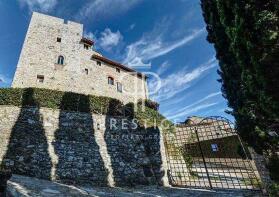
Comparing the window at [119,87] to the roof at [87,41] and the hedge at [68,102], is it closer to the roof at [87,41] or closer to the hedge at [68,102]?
the roof at [87,41]

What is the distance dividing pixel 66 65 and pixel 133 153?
643 inches

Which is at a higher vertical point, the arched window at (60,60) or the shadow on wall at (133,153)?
the arched window at (60,60)

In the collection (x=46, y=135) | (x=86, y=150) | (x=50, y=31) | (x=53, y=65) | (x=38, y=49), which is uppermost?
(x=50, y=31)

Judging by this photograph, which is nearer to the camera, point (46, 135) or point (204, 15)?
point (204, 15)

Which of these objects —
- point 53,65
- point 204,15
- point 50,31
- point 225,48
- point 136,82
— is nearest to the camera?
point 225,48

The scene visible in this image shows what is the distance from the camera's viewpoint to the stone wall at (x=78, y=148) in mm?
9820

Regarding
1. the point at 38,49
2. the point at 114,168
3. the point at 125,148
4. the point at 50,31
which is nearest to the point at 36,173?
the point at 114,168

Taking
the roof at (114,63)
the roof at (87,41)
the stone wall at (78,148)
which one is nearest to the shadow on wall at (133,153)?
the stone wall at (78,148)

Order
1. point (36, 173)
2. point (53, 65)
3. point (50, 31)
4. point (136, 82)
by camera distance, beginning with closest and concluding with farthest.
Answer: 1. point (36, 173)
2. point (53, 65)
3. point (50, 31)
4. point (136, 82)

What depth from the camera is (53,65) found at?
23.6 metres

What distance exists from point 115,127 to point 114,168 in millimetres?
2887

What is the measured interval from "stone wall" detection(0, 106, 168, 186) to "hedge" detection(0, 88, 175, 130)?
46 centimetres

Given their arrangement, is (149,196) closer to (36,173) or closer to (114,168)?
(114,168)

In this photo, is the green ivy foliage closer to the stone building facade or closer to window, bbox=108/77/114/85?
the stone building facade
